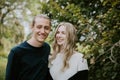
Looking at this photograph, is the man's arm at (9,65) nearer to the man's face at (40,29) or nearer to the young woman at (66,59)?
the man's face at (40,29)

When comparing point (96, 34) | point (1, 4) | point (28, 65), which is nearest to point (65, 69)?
point (28, 65)

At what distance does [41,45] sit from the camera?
4191mm

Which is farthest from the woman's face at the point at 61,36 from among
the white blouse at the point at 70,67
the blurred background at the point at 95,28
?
the blurred background at the point at 95,28

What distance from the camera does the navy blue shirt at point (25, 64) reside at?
396 centimetres

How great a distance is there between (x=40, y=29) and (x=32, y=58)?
0.35m

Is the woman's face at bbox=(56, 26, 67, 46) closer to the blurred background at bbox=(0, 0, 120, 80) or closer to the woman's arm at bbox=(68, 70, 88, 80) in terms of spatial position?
the blurred background at bbox=(0, 0, 120, 80)

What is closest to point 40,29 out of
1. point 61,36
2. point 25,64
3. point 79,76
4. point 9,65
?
point 61,36

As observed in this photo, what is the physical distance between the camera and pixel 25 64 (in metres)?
3.99

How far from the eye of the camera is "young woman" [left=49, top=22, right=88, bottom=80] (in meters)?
4.11

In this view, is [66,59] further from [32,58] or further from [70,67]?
[32,58]

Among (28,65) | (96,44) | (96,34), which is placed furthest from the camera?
(96,34)

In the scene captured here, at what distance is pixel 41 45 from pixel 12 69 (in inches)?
18.2

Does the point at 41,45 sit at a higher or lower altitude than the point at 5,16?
higher

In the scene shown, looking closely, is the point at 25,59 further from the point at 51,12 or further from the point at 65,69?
the point at 51,12
